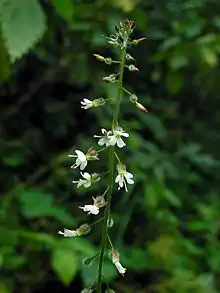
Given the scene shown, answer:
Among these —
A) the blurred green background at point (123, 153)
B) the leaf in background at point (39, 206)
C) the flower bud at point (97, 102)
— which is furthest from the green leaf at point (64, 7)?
the flower bud at point (97, 102)

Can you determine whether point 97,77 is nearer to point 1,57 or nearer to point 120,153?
point 120,153

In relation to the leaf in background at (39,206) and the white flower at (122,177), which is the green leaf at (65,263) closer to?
the leaf in background at (39,206)

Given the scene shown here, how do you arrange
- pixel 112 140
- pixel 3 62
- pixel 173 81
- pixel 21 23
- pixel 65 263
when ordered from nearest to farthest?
pixel 112 140, pixel 21 23, pixel 65 263, pixel 3 62, pixel 173 81

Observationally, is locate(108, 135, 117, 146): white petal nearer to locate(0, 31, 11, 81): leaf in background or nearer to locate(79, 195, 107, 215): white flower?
locate(79, 195, 107, 215): white flower

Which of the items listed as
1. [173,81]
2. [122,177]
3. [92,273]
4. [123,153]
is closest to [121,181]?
[122,177]

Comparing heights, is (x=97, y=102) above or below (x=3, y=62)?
above

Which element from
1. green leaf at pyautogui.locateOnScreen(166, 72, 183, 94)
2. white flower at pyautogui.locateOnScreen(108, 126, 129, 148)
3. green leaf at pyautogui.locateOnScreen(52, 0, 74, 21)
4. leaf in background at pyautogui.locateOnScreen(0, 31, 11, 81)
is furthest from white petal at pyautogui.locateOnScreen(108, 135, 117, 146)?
green leaf at pyautogui.locateOnScreen(166, 72, 183, 94)

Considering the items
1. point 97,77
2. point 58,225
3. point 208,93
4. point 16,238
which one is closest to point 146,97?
point 97,77

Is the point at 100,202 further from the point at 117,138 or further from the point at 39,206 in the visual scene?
the point at 39,206
